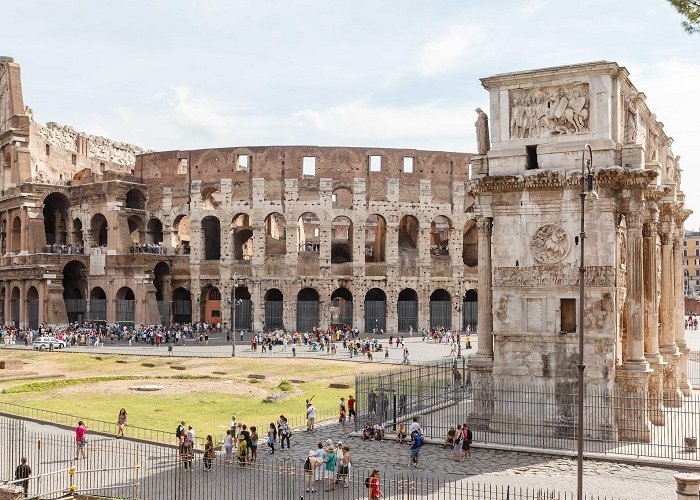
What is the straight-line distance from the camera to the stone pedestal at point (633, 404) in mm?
18406

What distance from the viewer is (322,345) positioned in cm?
4319

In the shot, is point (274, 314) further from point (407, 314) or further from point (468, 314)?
point (468, 314)

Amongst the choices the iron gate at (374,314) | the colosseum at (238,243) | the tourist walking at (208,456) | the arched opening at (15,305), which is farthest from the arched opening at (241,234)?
the tourist walking at (208,456)

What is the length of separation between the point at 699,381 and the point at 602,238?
12714 mm

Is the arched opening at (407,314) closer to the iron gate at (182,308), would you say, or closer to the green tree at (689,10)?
the iron gate at (182,308)

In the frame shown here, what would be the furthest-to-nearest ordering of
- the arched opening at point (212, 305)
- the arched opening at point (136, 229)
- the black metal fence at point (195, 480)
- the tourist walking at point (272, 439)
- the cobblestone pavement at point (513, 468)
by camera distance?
1. the arched opening at point (212, 305)
2. the arched opening at point (136, 229)
3. the tourist walking at point (272, 439)
4. the cobblestone pavement at point (513, 468)
5. the black metal fence at point (195, 480)

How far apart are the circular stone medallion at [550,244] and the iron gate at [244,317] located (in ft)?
113

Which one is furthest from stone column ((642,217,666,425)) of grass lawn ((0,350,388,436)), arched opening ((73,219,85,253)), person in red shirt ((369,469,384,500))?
arched opening ((73,219,85,253))

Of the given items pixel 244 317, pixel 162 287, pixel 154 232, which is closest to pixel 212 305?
pixel 162 287

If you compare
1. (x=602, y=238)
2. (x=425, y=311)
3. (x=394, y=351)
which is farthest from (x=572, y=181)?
(x=425, y=311)

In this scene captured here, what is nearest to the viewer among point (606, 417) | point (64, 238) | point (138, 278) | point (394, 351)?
point (606, 417)

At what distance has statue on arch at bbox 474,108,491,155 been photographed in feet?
69.2

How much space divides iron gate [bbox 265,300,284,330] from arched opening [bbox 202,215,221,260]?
6.73m

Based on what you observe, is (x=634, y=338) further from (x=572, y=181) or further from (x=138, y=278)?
(x=138, y=278)
